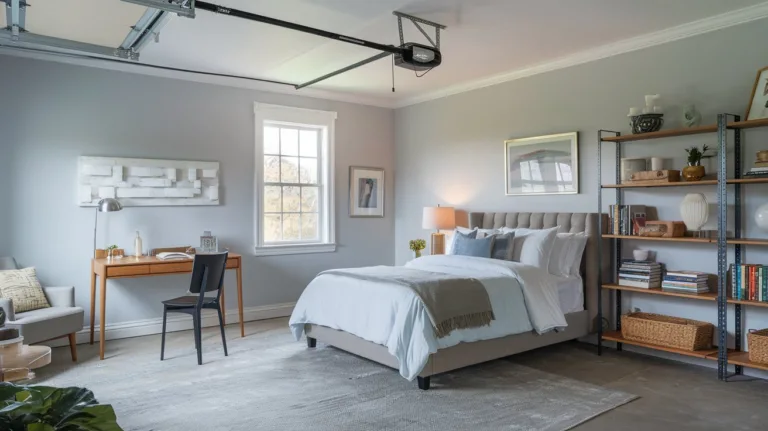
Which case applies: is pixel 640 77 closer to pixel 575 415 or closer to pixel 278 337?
pixel 575 415

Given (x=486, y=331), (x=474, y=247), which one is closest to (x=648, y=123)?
(x=474, y=247)

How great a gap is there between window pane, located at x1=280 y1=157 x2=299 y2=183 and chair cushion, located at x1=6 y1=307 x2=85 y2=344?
2823 mm

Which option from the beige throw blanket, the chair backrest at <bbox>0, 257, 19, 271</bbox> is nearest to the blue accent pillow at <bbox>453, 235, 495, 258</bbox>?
the beige throw blanket

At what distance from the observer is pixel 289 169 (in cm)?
668

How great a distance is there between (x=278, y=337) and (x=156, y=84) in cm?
298

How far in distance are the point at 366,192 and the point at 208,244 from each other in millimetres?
2314

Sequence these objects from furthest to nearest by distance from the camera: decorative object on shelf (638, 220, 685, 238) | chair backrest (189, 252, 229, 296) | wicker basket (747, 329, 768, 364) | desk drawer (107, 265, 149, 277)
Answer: desk drawer (107, 265, 149, 277) < chair backrest (189, 252, 229, 296) < decorative object on shelf (638, 220, 685, 238) < wicker basket (747, 329, 768, 364)

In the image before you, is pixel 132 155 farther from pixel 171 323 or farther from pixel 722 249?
pixel 722 249

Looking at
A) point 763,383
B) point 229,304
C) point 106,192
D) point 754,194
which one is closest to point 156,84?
point 106,192

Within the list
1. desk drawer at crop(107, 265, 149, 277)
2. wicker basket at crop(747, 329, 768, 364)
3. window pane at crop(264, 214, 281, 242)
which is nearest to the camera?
wicker basket at crop(747, 329, 768, 364)

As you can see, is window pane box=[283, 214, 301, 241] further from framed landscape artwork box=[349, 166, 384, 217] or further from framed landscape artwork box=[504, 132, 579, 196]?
framed landscape artwork box=[504, 132, 579, 196]

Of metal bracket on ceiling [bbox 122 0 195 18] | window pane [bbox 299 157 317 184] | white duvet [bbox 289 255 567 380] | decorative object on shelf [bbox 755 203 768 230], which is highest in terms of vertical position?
metal bracket on ceiling [bbox 122 0 195 18]

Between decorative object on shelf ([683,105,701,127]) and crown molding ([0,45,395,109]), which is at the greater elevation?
crown molding ([0,45,395,109])

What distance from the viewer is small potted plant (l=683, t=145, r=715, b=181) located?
13.6 feet
